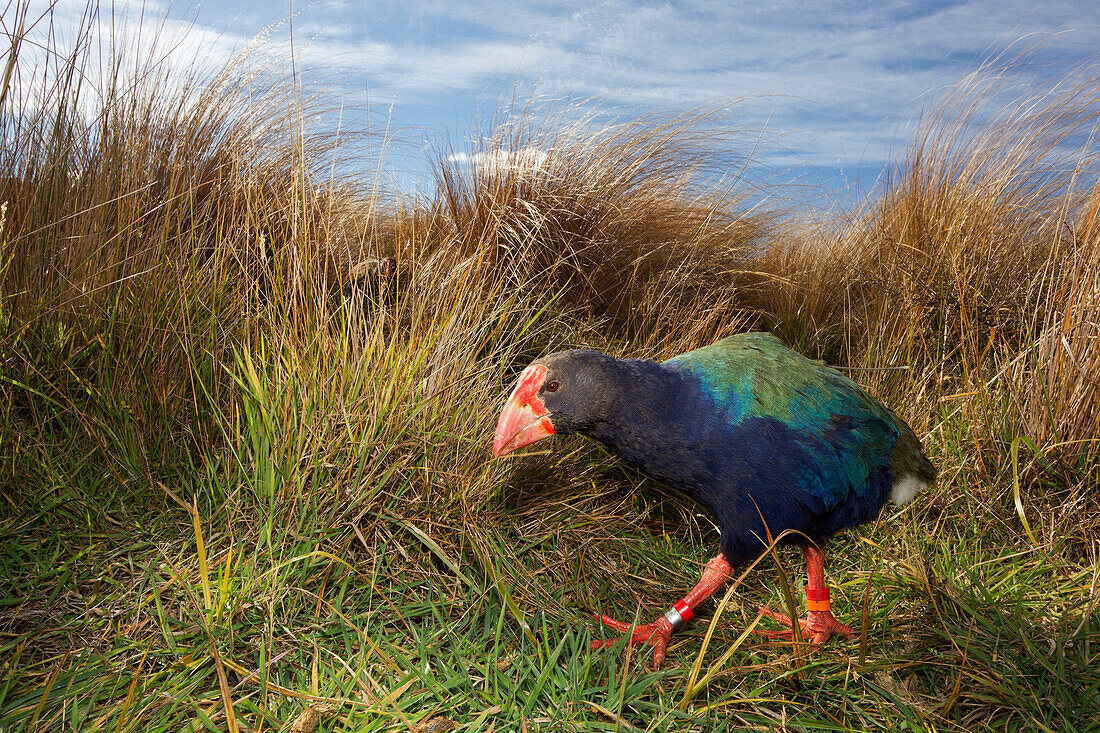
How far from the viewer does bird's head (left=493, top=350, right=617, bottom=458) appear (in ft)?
5.20

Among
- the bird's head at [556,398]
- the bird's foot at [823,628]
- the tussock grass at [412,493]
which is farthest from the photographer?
the bird's foot at [823,628]

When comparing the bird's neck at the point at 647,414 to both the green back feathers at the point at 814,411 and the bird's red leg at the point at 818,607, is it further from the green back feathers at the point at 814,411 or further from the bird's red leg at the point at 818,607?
the bird's red leg at the point at 818,607

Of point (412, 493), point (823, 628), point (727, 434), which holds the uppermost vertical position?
point (727, 434)

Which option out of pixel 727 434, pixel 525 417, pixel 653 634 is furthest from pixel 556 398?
pixel 653 634

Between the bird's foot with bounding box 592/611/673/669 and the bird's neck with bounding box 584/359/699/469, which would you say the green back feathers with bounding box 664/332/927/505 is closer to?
the bird's neck with bounding box 584/359/699/469

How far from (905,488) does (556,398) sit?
1.01 meters

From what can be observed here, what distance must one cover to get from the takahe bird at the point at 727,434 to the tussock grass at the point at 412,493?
0.67 feet

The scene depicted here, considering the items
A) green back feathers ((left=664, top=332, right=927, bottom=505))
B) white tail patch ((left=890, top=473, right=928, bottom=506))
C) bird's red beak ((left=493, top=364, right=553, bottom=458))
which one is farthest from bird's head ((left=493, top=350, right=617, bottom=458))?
white tail patch ((left=890, top=473, right=928, bottom=506))

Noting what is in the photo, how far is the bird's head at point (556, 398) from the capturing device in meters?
1.58

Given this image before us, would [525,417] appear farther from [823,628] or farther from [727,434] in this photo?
[823,628]

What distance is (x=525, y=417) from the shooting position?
65.1 inches

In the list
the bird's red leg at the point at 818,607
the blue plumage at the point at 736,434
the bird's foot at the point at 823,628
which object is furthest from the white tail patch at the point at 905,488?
the bird's foot at the point at 823,628

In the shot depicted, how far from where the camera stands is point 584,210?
3166 mm

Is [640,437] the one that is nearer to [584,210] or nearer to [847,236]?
[584,210]
